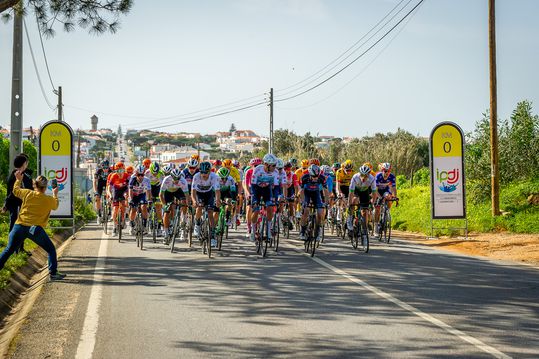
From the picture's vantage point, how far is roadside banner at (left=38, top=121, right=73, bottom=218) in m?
18.7

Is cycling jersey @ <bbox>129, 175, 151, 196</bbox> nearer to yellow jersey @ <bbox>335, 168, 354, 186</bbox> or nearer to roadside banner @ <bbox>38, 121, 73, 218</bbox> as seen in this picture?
roadside banner @ <bbox>38, 121, 73, 218</bbox>

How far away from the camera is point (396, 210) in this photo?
29750 millimetres

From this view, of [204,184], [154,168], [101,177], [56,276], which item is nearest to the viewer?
[56,276]

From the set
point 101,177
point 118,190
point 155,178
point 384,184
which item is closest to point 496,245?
point 384,184

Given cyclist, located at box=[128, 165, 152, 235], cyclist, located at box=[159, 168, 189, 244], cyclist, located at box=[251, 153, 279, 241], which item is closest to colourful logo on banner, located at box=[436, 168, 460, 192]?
cyclist, located at box=[251, 153, 279, 241]

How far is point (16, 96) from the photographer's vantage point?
17766 mm

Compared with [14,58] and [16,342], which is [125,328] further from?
[14,58]

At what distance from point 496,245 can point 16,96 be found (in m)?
12.1

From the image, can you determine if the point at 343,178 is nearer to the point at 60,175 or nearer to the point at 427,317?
the point at 60,175

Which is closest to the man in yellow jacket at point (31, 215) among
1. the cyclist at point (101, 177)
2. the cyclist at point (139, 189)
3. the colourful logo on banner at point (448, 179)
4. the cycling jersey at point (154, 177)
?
the cyclist at point (139, 189)

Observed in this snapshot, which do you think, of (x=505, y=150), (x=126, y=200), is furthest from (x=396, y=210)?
(x=126, y=200)

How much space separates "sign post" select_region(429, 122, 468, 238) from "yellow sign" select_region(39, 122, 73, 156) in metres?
9.85

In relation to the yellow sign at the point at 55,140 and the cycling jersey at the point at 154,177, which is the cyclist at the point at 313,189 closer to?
the cycling jersey at the point at 154,177

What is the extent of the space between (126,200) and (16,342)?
11921 millimetres
